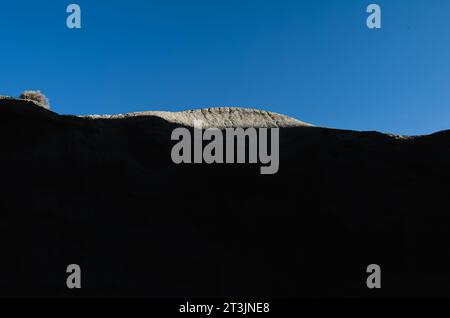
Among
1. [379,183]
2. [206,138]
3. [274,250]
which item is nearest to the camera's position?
[274,250]

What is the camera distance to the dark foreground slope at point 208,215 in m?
8.13

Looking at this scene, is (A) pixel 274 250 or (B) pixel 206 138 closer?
(A) pixel 274 250

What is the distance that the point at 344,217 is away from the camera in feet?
32.4

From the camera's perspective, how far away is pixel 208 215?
31.9 feet

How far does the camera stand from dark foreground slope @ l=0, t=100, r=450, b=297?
8.13m

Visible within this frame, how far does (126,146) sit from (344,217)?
5977 millimetres

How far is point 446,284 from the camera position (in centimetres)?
831

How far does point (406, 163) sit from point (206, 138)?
5672 millimetres

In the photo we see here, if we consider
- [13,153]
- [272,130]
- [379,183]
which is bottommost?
[379,183]

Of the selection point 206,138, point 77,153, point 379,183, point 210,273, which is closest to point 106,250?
point 210,273

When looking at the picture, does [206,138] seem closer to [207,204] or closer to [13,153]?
[207,204]

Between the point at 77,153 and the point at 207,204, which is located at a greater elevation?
the point at 77,153
